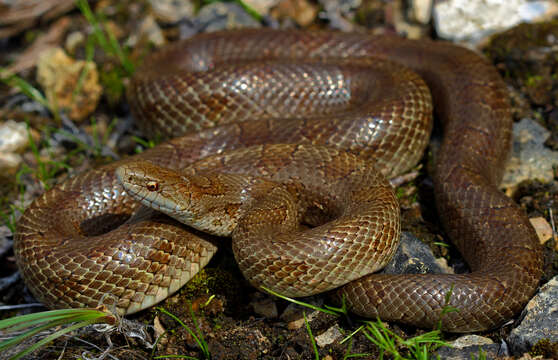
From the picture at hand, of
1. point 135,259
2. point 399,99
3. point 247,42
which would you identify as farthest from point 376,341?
point 247,42

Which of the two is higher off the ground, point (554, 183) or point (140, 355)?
point (554, 183)

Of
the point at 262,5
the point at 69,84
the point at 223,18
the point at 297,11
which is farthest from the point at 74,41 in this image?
the point at 297,11

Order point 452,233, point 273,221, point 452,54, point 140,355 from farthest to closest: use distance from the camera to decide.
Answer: point 452,54 → point 452,233 → point 273,221 → point 140,355

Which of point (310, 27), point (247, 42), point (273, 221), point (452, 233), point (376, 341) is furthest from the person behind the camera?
point (310, 27)

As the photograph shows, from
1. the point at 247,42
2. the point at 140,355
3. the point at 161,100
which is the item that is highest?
the point at 247,42

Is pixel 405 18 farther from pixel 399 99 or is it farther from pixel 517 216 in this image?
pixel 517 216

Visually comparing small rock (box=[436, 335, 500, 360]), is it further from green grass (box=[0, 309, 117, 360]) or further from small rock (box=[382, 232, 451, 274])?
green grass (box=[0, 309, 117, 360])

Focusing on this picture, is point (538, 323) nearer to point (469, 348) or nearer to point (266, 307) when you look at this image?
point (469, 348)

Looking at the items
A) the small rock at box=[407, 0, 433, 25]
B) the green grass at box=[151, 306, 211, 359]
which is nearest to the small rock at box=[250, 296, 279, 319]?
the green grass at box=[151, 306, 211, 359]

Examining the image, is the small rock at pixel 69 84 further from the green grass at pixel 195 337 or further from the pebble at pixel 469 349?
the pebble at pixel 469 349
